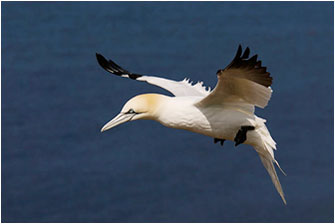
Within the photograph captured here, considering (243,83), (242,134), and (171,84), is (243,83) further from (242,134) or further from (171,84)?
(171,84)

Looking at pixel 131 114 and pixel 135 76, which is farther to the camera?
pixel 135 76

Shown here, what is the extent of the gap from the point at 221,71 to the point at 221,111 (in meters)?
0.68

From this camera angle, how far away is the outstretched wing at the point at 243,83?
8.39 meters

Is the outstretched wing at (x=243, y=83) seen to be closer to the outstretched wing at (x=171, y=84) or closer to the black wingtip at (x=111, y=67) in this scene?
the outstretched wing at (x=171, y=84)

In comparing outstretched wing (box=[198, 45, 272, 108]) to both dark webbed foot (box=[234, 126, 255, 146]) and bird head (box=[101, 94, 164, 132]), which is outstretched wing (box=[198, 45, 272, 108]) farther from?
bird head (box=[101, 94, 164, 132])

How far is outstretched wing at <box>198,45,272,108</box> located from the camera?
8391 mm

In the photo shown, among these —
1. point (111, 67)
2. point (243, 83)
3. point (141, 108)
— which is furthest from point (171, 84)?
point (243, 83)

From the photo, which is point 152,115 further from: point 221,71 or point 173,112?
point 221,71

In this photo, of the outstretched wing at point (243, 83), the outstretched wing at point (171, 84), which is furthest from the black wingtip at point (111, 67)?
the outstretched wing at point (243, 83)

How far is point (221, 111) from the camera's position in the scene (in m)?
9.05

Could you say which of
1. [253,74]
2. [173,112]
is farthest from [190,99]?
[253,74]

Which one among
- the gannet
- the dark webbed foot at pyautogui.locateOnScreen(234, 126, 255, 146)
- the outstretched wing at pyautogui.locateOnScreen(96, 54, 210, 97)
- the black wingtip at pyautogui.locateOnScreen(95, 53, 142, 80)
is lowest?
the dark webbed foot at pyautogui.locateOnScreen(234, 126, 255, 146)

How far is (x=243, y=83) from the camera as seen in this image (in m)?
8.81

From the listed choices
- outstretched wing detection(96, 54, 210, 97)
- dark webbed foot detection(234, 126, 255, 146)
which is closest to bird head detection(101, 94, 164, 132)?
dark webbed foot detection(234, 126, 255, 146)
